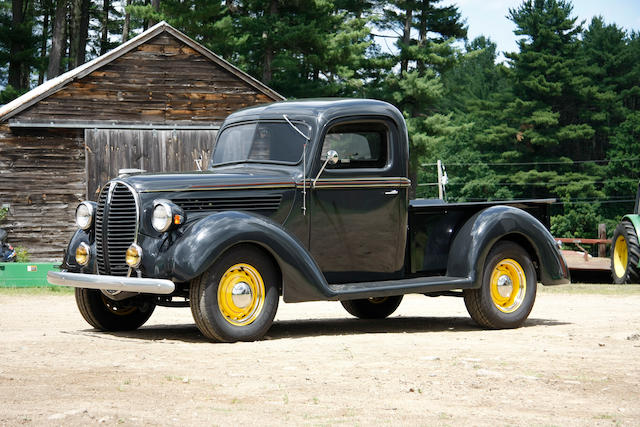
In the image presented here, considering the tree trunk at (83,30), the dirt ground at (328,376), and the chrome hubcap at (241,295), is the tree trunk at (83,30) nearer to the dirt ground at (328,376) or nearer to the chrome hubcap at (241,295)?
the dirt ground at (328,376)

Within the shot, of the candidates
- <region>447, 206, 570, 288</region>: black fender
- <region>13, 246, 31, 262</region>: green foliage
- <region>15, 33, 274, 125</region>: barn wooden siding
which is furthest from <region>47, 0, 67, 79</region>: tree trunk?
<region>447, 206, 570, 288</region>: black fender

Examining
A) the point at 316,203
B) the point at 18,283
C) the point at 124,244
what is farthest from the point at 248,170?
the point at 18,283

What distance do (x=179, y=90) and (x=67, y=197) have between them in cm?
380

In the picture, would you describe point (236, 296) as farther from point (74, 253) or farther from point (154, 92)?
point (154, 92)

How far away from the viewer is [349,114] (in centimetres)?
925

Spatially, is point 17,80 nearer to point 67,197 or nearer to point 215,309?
point 67,197

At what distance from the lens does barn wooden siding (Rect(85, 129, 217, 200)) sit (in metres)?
21.5

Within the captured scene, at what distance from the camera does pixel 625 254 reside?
65.2 ft

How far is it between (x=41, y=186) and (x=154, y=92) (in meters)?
3.56

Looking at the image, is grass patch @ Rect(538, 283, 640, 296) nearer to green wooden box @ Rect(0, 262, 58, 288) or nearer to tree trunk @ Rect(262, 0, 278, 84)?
green wooden box @ Rect(0, 262, 58, 288)

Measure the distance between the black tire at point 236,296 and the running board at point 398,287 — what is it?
2.43 ft

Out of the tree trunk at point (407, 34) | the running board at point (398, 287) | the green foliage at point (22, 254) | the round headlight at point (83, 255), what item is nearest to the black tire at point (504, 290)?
the running board at point (398, 287)

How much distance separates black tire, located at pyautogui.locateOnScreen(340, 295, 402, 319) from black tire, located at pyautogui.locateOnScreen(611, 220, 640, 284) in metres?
9.31

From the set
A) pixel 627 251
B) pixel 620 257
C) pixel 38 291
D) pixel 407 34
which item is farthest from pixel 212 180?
pixel 407 34
